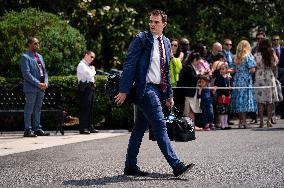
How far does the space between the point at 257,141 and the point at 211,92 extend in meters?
4.18

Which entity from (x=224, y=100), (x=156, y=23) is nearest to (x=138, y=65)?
(x=156, y=23)

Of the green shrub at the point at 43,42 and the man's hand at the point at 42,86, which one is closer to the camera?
the man's hand at the point at 42,86

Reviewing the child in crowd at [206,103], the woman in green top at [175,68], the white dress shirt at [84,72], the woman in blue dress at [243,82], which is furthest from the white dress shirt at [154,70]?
the woman in blue dress at [243,82]

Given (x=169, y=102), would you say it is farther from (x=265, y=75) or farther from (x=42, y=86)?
(x=265, y=75)

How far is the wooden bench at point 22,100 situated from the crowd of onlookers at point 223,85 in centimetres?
242

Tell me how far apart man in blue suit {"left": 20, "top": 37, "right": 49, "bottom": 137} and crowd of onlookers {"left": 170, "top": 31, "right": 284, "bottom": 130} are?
278 centimetres

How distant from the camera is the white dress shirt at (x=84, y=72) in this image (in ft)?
49.4

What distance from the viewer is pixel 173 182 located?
7.56 metres

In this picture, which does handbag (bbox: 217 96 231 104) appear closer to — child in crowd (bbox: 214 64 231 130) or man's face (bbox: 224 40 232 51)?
child in crowd (bbox: 214 64 231 130)

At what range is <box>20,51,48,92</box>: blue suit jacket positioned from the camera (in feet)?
47.2

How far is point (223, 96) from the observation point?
16.1m

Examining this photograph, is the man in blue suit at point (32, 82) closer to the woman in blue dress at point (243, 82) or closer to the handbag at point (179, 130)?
the woman in blue dress at point (243, 82)

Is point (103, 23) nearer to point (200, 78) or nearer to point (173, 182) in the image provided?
point (200, 78)

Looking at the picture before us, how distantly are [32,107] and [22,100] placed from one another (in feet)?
3.16
